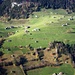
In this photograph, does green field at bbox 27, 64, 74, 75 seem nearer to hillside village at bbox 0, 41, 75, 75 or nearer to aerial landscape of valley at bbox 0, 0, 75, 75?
aerial landscape of valley at bbox 0, 0, 75, 75

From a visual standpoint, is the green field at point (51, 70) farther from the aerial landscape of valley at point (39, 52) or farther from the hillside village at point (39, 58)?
the hillside village at point (39, 58)

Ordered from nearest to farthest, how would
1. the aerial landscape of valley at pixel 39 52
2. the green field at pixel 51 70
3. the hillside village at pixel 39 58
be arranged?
the green field at pixel 51 70 < the aerial landscape of valley at pixel 39 52 < the hillside village at pixel 39 58

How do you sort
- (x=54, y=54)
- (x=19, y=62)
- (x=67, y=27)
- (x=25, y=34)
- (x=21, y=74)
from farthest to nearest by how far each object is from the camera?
(x=67, y=27), (x=25, y=34), (x=54, y=54), (x=19, y=62), (x=21, y=74)

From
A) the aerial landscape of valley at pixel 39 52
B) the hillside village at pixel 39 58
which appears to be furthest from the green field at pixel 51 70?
the hillside village at pixel 39 58

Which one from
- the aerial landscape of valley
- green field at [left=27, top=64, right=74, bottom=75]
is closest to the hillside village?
the aerial landscape of valley

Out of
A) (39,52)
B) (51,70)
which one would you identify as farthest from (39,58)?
(51,70)

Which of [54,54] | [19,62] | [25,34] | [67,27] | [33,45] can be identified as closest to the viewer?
[19,62]

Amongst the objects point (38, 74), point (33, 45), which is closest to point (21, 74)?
point (38, 74)

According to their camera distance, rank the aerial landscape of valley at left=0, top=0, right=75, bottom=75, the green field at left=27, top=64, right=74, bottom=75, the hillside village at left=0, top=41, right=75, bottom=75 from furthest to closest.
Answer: the hillside village at left=0, top=41, right=75, bottom=75
the aerial landscape of valley at left=0, top=0, right=75, bottom=75
the green field at left=27, top=64, right=74, bottom=75

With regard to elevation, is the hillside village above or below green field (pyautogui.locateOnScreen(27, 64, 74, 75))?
above

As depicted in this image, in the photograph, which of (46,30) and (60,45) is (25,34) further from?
(60,45)

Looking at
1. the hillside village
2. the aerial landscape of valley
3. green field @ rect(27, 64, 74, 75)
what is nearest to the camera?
green field @ rect(27, 64, 74, 75)
